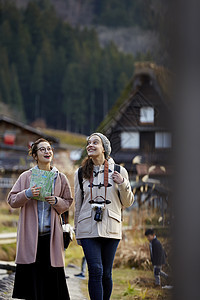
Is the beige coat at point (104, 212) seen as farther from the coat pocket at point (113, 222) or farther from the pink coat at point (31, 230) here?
the pink coat at point (31, 230)

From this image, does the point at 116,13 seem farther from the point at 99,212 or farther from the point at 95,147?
the point at 99,212

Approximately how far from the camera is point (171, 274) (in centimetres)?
65

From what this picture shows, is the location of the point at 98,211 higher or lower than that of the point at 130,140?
lower

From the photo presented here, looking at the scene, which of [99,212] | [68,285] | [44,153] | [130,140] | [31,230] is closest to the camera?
[99,212]

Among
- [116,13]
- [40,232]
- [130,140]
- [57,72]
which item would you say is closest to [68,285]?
[40,232]

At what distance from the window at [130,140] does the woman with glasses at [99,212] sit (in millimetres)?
3772

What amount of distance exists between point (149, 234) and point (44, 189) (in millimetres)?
2046

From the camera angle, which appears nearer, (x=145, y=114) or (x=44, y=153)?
(x=44, y=153)

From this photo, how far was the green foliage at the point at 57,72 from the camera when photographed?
9219 cm

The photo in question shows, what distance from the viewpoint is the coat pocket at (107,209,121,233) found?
3.83 metres

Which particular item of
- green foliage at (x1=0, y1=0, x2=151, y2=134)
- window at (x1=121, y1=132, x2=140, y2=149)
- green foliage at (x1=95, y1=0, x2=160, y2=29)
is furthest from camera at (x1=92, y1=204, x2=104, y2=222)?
green foliage at (x1=95, y1=0, x2=160, y2=29)

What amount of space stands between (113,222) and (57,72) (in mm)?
100160

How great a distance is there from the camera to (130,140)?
812 cm

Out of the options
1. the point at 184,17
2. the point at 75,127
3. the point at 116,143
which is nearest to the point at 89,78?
the point at 75,127
